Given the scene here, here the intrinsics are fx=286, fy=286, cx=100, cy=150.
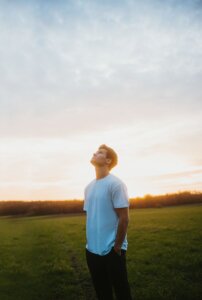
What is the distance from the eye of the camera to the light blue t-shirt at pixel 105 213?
4.61 meters

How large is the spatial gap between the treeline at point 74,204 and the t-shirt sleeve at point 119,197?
6745cm

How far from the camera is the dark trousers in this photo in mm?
4488

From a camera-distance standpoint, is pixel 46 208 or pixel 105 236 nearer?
pixel 105 236

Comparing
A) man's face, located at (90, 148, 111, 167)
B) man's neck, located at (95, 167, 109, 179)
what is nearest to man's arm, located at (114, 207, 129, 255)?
man's neck, located at (95, 167, 109, 179)

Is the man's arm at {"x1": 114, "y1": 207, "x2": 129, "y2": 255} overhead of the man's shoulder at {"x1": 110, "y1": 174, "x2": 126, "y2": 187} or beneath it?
beneath

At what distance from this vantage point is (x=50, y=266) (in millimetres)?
12383

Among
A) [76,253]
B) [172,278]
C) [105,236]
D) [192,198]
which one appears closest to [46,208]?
[192,198]

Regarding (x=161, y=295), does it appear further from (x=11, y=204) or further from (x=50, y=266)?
(x=11, y=204)

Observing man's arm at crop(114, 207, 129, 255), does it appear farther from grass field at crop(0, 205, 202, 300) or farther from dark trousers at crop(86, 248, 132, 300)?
grass field at crop(0, 205, 202, 300)

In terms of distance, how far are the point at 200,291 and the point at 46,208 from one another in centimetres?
6829

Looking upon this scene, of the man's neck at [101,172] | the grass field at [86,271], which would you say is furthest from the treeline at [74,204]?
the man's neck at [101,172]

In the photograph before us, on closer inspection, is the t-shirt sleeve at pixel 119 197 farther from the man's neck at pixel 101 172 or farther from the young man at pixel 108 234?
the man's neck at pixel 101 172

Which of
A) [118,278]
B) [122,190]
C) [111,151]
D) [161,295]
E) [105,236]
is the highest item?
[111,151]

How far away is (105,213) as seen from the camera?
4.71 metres
